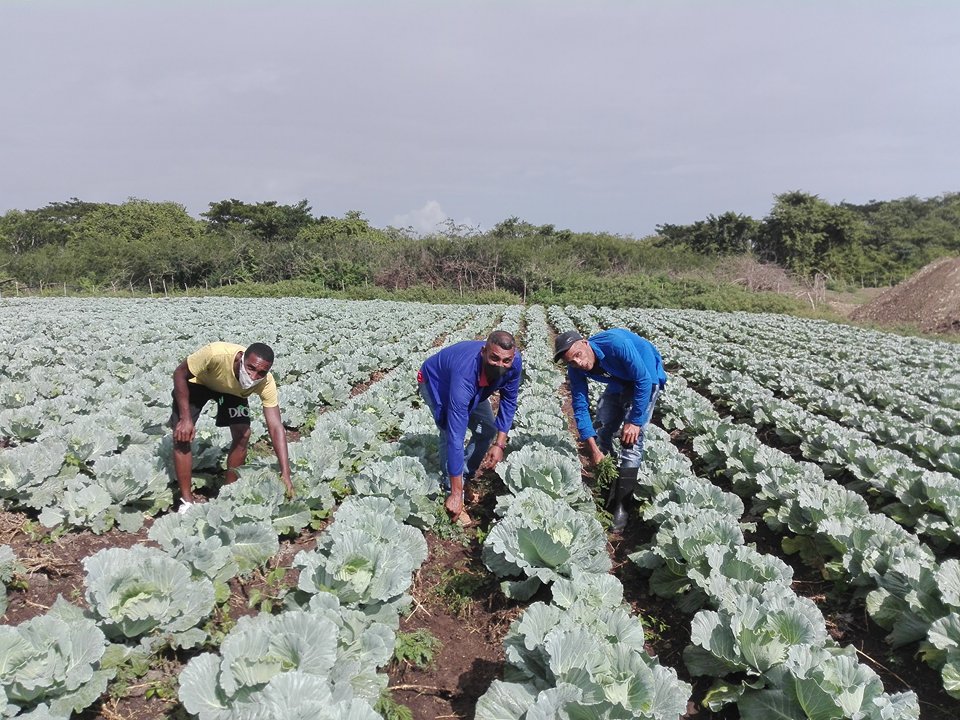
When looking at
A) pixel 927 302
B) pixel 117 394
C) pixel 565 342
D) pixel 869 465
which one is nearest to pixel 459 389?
pixel 565 342

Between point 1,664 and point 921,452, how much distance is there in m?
8.00

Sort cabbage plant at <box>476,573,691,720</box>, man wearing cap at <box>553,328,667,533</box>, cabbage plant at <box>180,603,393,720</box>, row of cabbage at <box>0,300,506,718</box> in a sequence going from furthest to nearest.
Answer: man wearing cap at <box>553,328,667,533</box>
row of cabbage at <box>0,300,506,718</box>
cabbage plant at <box>476,573,691,720</box>
cabbage plant at <box>180,603,393,720</box>

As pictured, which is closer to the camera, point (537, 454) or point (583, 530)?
point (583, 530)

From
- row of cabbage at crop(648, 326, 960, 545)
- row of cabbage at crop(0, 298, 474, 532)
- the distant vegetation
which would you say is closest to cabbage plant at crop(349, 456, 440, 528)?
row of cabbage at crop(0, 298, 474, 532)

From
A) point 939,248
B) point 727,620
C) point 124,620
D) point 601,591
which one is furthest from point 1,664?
point 939,248

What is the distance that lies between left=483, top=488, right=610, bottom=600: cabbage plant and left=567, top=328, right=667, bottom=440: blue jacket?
1009 mm

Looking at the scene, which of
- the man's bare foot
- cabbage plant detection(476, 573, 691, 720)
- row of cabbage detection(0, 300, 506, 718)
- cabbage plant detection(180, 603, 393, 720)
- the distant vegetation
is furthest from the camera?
the distant vegetation

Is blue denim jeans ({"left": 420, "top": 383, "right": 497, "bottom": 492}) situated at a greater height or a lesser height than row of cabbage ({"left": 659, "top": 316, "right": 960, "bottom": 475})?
greater

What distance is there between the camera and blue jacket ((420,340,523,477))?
4164mm

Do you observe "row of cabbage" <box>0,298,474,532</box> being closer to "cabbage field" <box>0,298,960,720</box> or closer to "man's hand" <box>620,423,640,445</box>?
"cabbage field" <box>0,298,960,720</box>

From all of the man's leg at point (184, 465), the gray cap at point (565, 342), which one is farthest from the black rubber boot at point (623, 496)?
the man's leg at point (184, 465)

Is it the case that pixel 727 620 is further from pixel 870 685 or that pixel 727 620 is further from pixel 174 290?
pixel 174 290

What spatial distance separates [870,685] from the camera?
2420 mm

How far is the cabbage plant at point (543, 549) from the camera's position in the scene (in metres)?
3.60
